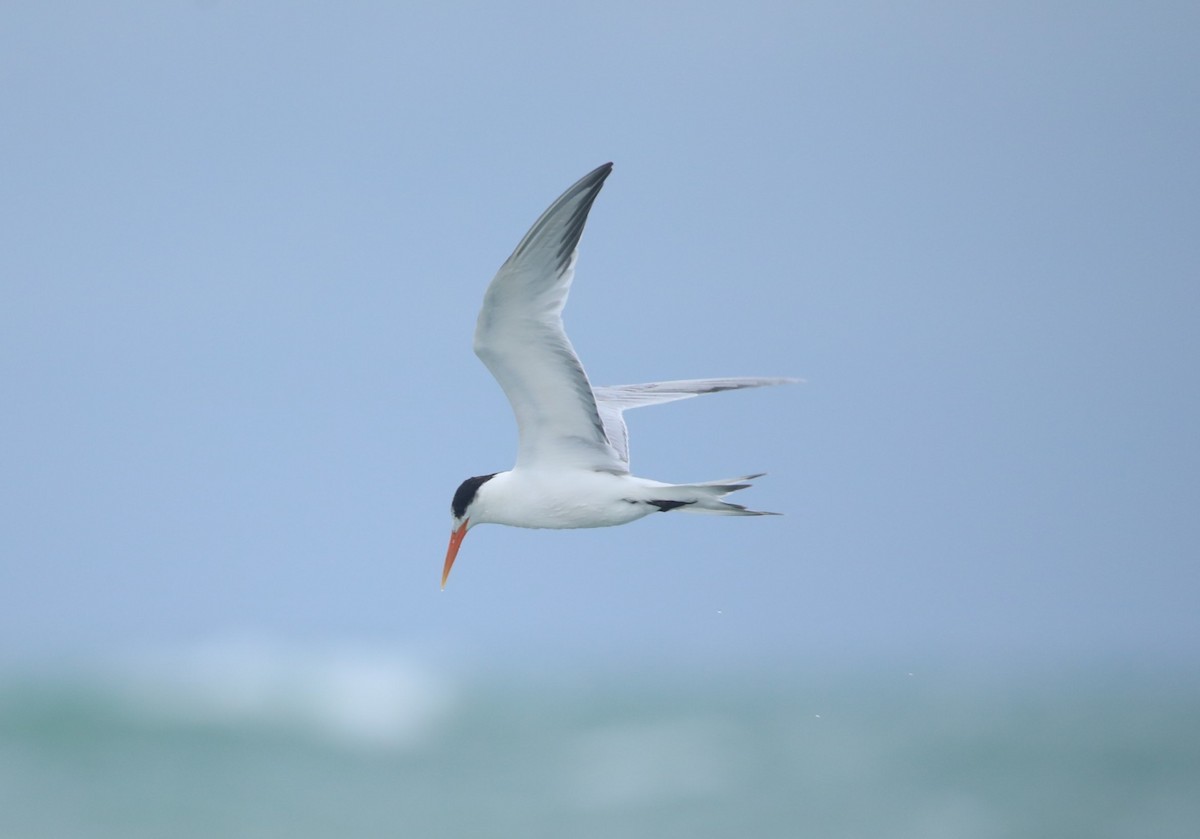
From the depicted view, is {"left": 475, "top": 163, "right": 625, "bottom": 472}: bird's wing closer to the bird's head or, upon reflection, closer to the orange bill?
the bird's head

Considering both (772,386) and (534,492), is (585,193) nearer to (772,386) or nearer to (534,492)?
(534,492)

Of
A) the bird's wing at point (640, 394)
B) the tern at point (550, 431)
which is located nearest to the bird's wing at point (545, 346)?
the tern at point (550, 431)

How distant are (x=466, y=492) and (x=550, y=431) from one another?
409 millimetres

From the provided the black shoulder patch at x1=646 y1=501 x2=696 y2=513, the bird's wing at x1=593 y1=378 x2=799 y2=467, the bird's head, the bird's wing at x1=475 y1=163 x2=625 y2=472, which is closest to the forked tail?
the black shoulder patch at x1=646 y1=501 x2=696 y2=513

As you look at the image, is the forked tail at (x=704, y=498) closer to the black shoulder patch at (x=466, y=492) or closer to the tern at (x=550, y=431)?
the tern at (x=550, y=431)

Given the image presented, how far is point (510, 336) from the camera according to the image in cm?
464

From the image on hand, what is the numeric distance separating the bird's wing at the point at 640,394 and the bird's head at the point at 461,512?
0.54m

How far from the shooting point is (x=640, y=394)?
19.0ft

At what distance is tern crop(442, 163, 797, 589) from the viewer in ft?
14.5

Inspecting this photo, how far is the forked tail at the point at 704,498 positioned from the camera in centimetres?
459

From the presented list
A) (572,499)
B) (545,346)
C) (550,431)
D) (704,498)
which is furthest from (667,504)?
(545,346)

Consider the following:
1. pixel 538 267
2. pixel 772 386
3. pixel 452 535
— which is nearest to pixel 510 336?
pixel 538 267

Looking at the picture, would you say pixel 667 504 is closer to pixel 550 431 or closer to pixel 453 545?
pixel 550 431

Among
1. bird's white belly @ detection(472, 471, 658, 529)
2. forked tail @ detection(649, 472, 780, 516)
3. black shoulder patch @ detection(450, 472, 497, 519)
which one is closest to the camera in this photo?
forked tail @ detection(649, 472, 780, 516)
